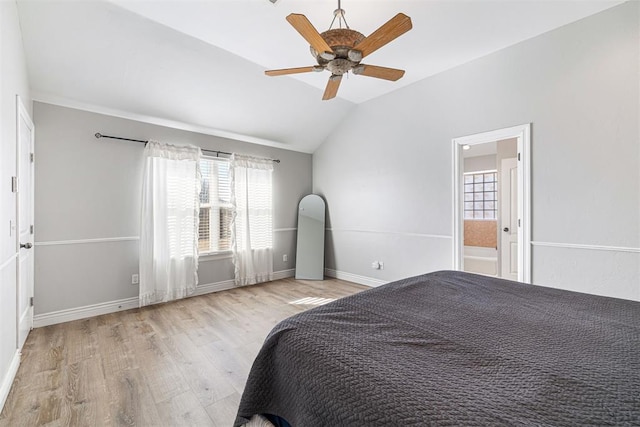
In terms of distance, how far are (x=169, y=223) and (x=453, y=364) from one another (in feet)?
12.2

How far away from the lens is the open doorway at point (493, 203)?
301 centimetres

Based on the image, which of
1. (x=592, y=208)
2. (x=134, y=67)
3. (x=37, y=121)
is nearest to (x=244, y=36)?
(x=134, y=67)

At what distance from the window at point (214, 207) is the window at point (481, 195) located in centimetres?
553

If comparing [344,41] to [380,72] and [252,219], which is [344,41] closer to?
[380,72]

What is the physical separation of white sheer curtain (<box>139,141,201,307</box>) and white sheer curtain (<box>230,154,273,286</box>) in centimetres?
64

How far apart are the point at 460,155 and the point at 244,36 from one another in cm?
282

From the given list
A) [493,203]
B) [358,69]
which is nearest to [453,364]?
[358,69]

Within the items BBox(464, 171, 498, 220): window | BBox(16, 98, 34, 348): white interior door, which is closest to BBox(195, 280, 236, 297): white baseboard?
BBox(16, 98, 34, 348): white interior door

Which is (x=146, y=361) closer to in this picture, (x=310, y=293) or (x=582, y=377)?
(x=310, y=293)

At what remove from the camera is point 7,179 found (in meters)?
1.97

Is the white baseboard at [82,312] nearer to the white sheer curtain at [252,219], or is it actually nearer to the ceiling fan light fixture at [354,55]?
the white sheer curtain at [252,219]

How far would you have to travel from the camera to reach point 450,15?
8.19 ft

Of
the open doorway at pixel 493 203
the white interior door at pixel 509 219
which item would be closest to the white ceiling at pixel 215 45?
the open doorway at pixel 493 203

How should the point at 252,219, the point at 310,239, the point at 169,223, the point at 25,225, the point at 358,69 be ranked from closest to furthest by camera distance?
1. the point at 358,69
2. the point at 25,225
3. the point at 169,223
4. the point at 252,219
5. the point at 310,239
